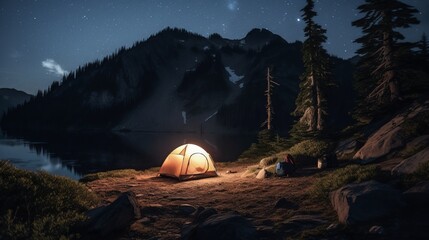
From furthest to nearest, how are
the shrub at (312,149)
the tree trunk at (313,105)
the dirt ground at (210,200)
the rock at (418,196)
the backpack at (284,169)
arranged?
the tree trunk at (313,105), the shrub at (312,149), the backpack at (284,169), the dirt ground at (210,200), the rock at (418,196)

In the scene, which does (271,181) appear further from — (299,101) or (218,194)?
(299,101)

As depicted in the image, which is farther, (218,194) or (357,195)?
(218,194)

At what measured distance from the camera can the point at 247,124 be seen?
176m

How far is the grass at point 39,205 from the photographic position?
23.5 feet

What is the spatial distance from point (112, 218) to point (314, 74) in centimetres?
2498

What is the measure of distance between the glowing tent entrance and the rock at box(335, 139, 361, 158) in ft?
27.0

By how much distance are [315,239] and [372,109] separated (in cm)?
1786

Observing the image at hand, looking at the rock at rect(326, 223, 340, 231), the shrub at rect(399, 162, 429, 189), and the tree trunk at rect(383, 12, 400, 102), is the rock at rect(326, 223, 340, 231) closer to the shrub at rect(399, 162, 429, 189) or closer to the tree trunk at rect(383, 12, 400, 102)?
the shrub at rect(399, 162, 429, 189)

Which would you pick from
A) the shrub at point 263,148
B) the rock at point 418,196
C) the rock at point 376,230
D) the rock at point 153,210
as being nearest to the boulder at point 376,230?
the rock at point 376,230

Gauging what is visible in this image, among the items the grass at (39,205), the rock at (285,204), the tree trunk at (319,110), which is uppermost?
the tree trunk at (319,110)

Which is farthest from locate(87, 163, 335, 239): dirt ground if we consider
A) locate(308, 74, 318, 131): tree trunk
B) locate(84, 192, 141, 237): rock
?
locate(308, 74, 318, 131): tree trunk

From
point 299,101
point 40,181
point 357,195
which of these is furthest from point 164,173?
point 299,101

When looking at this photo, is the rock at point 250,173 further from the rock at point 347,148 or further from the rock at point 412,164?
the rock at point 412,164

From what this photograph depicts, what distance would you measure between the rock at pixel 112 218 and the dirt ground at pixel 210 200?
332mm
